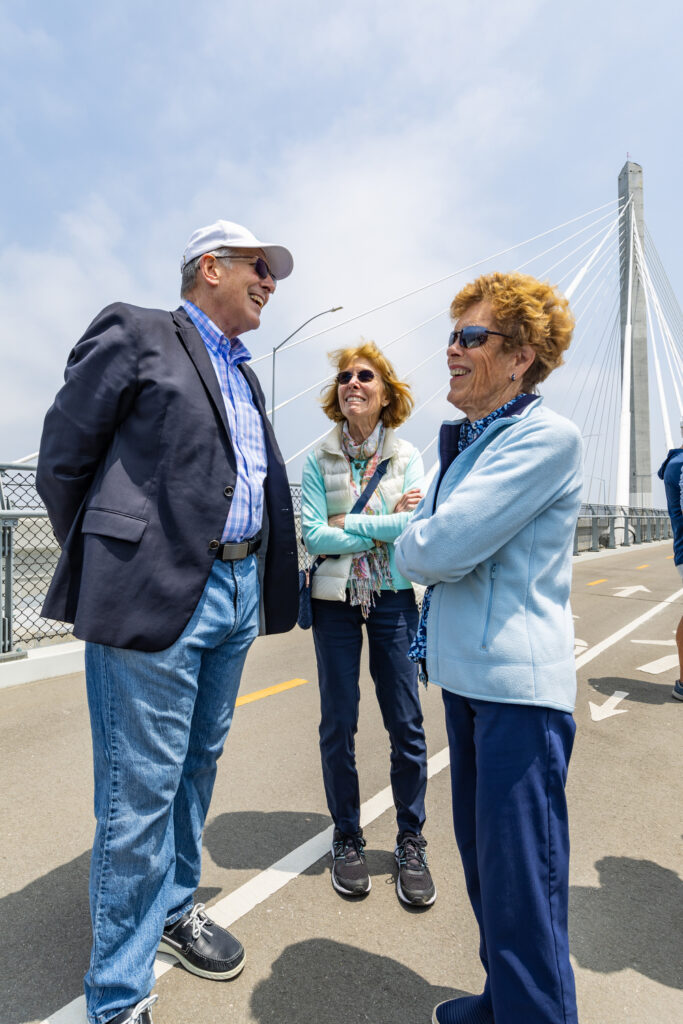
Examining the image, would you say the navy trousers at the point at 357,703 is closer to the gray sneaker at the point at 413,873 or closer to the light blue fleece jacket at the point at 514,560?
the gray sneaker at the point at 413,873

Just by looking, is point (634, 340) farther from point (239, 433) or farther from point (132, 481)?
point (132, 481)

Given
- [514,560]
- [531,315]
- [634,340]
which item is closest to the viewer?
[514,560]

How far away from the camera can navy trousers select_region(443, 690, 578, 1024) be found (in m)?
1.48

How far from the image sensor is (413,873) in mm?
2553

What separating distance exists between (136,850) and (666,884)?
219 centimetres

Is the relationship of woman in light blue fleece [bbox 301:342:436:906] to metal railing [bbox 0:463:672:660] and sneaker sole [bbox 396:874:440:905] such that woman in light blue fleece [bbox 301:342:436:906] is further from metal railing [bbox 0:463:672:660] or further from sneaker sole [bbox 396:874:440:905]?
metal railing [bbox 0:463:672:660]

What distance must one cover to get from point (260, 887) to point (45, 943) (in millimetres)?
768

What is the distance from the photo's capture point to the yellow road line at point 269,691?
5.08 m

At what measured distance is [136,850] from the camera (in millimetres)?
1798

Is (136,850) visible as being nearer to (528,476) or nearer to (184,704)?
(184,704)

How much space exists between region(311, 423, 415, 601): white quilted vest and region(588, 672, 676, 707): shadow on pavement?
3648 millimetres

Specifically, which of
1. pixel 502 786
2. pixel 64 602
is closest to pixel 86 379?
pixel 64 602

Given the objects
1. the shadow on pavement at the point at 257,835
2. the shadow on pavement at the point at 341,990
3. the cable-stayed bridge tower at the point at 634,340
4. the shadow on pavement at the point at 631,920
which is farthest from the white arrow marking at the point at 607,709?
the cable-stayed bridge tower at the point at 634,340

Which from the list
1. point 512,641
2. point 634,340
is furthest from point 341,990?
point 634,340
